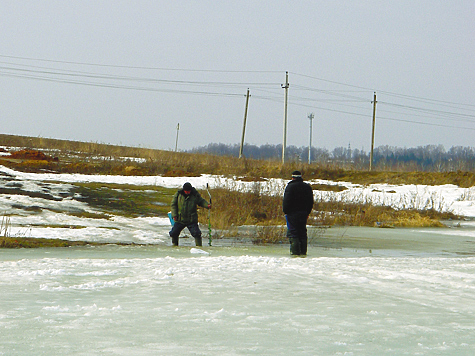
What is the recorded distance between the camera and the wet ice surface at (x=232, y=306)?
4.83m

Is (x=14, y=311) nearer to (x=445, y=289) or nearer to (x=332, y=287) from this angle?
(x=332, y=287)

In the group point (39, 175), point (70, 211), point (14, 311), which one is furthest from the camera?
point (39, 175)

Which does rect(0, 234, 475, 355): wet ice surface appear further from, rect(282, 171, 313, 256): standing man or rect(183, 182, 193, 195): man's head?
rect(183, 182, 193, 195): man's head

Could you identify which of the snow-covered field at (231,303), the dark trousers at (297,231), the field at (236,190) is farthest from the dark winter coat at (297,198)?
the field at (236,190)

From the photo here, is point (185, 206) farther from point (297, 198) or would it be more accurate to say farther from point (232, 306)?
point (232, 306)

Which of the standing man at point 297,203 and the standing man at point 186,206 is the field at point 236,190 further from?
the standing man at point 297,203

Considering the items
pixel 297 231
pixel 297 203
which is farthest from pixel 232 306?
pixel 297 231

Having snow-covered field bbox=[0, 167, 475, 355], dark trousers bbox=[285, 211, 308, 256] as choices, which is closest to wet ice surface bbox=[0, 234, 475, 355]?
snow-covered field bbox=[0, 167, 475, 355]

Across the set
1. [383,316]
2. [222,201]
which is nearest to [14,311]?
[383,316]

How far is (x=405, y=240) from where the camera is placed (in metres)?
16.6

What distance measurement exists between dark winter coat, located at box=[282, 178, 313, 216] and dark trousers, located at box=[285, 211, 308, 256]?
0.36 ft

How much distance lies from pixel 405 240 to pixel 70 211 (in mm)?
10678

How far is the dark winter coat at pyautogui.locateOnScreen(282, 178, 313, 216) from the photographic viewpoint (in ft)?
38.6

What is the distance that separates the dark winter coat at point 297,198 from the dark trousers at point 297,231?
4.3 inches
